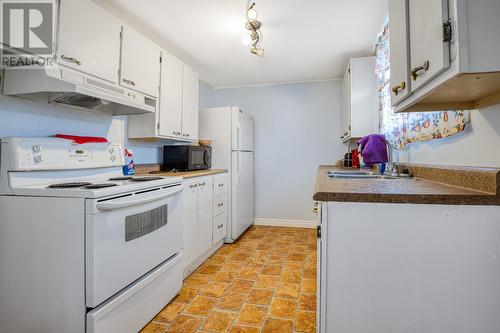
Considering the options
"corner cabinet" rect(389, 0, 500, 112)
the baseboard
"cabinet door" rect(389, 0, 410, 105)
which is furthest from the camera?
the baseboard

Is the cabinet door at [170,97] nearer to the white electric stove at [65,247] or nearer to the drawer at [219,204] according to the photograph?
the drawer at [219,204]

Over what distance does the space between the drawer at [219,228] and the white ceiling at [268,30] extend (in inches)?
75.0

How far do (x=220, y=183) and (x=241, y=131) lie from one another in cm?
81

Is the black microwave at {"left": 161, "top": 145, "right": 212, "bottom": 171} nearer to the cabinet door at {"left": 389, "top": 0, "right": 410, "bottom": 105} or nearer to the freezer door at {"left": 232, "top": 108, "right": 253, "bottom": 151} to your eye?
the freezer door at {"left": 232, "top": 108, "right": 253, "bottom": 151}

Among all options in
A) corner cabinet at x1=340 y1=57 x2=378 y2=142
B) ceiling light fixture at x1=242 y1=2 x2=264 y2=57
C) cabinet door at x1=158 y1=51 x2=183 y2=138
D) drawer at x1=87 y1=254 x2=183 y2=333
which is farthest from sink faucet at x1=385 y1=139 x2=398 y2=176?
cabinet door at x1=158 y1=51 x2=183 y2=138

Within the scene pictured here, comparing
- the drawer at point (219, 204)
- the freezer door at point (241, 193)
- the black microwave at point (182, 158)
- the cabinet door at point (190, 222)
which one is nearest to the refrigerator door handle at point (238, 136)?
the freezer door at point (241, 193)

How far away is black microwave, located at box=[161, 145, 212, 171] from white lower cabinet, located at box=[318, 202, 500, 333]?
6.92ft

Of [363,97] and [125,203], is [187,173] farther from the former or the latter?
[363,97]

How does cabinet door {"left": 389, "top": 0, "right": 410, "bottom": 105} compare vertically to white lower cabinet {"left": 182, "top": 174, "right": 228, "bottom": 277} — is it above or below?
above

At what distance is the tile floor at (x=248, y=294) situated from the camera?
5.47 feet

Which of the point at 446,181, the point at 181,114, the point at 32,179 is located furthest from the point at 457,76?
the point at 181,114

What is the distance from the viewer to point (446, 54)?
30.3 inches

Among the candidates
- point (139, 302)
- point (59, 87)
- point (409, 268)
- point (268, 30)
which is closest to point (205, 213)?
point (139, 302)

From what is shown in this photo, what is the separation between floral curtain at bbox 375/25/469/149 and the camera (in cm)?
131
